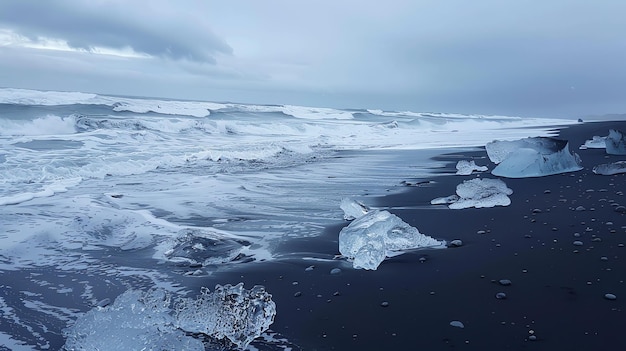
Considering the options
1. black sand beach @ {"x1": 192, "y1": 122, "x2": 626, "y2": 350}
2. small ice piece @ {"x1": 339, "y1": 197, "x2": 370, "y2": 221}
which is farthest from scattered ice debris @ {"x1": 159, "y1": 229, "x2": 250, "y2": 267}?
small ice piece @ {"x1": 339, "y1": 197, "x2": 370, "y2": 221}

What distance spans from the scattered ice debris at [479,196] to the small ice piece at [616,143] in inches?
152

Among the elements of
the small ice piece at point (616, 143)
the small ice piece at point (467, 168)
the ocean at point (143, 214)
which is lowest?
the ocean at point (143, 214)

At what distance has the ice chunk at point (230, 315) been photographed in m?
2.26

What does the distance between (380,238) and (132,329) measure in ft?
6.60

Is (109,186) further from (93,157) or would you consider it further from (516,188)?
(516,188)

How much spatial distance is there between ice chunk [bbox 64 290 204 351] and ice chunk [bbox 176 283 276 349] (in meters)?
0.09

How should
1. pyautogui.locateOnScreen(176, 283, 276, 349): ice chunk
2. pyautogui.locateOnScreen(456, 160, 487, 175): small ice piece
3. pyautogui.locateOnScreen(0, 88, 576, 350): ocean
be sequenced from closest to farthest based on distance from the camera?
pyautogui.locateOnScreen(176, 283, 276, 349): ice chunk → pyautogui.locateOnScreen(0, 88, 576, 350): ocean → pyautogui.locateOnScreen(456, 160, 487, 175): small ice piece

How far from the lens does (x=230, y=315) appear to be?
2.31 m

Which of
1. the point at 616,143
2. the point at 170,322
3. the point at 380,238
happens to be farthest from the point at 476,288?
the point at 616,143

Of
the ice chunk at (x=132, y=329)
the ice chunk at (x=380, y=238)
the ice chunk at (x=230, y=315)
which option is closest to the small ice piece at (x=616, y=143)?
the ice chunk at (x=380, y=238)

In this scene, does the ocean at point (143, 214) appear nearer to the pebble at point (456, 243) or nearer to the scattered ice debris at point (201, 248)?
the scattered ice debris at point (201, 248)

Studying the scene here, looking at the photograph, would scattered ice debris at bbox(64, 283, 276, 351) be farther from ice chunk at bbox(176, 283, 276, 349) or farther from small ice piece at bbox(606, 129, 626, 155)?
small ice piece at bbox(606, 129, 626, 155)

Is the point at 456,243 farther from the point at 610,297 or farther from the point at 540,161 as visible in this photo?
the point at 540,161

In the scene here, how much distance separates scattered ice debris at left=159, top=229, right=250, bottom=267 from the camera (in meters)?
3.60
